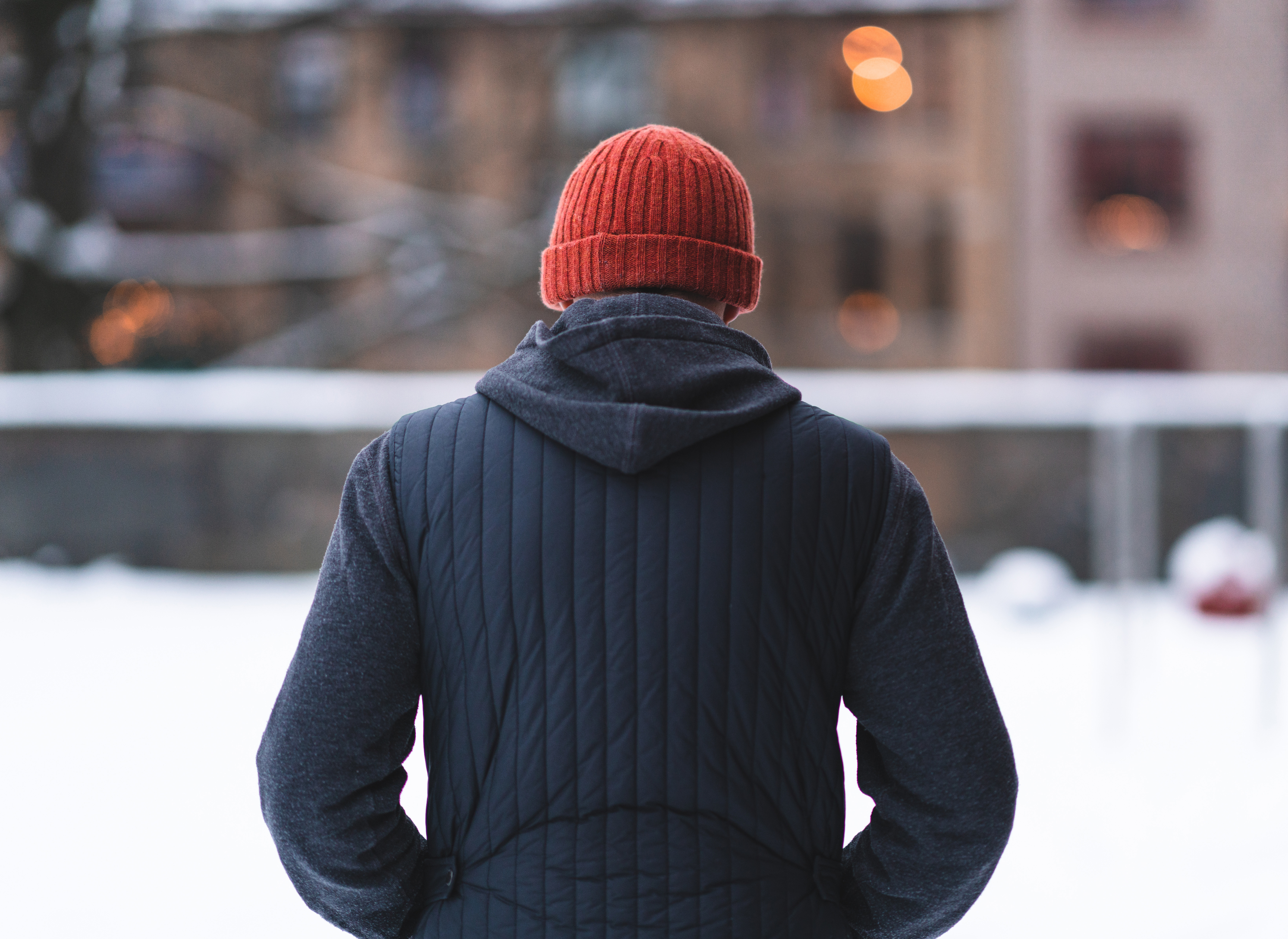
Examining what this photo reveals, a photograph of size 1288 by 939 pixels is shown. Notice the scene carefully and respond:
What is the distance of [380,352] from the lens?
65.3ft

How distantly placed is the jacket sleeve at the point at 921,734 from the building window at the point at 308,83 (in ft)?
74.6

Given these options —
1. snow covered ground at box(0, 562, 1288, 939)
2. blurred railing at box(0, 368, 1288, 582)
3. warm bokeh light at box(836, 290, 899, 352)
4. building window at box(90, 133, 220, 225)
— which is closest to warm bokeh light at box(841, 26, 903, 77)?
warm bokeh light at box(836, 290, 899, 352)

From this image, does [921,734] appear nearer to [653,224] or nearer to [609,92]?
[653,224]

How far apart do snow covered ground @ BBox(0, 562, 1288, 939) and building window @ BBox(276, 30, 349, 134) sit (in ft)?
53.8

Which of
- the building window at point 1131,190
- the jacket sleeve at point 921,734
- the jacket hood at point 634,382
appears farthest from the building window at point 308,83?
the jacket sleeve at point 921,734

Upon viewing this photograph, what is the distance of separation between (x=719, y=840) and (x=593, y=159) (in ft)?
2.58

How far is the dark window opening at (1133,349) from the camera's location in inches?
930

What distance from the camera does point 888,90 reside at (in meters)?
21.7

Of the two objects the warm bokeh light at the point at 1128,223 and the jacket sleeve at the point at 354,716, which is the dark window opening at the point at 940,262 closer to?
the warm bokeh light at the point at 1128,223

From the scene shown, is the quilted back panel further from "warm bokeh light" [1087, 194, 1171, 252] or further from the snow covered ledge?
"warm bokeh light" [1087, 194, 1171, 252]

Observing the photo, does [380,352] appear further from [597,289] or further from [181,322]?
[597,289]

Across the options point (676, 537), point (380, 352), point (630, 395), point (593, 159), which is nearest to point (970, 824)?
point (676, 537)

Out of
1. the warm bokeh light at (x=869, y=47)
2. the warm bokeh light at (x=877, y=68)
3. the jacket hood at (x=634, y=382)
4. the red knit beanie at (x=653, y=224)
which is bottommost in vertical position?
the jacket hood at (x=634, y=382)

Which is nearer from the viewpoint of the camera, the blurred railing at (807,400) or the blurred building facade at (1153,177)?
the blurred railing at (807,400)
